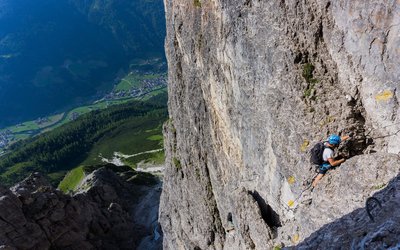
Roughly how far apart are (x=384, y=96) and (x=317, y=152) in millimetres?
4716

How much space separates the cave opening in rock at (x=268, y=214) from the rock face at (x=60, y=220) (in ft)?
149

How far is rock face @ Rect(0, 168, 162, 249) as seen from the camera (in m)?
61.7

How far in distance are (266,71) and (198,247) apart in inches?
1327

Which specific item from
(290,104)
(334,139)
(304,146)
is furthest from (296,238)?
(290,104)

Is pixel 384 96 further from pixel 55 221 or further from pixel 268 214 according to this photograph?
pixel 55 221

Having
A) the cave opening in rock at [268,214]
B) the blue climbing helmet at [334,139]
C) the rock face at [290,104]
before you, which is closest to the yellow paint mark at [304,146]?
the rock face at [290,104]

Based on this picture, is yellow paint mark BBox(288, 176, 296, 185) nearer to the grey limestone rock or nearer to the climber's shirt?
the climber's shirt

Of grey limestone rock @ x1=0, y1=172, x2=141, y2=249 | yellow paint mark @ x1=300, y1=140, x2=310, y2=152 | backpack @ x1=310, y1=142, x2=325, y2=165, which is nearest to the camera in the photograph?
backpack @ x1=310, y1=142, x2=325, y2=165

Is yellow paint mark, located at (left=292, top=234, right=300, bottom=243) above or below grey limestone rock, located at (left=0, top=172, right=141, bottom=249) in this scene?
above

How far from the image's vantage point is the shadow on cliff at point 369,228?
484 inches

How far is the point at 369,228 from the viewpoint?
14.1 meters

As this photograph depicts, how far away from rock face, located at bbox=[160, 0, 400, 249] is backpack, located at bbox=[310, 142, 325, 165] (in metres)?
1.19

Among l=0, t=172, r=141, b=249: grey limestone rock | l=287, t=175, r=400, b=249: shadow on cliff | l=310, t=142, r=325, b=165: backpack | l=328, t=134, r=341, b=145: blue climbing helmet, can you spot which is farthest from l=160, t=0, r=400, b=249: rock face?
l=0, t=172, r=141, b=249: grey limestone rock

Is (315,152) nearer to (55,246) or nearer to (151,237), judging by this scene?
(55,246)
